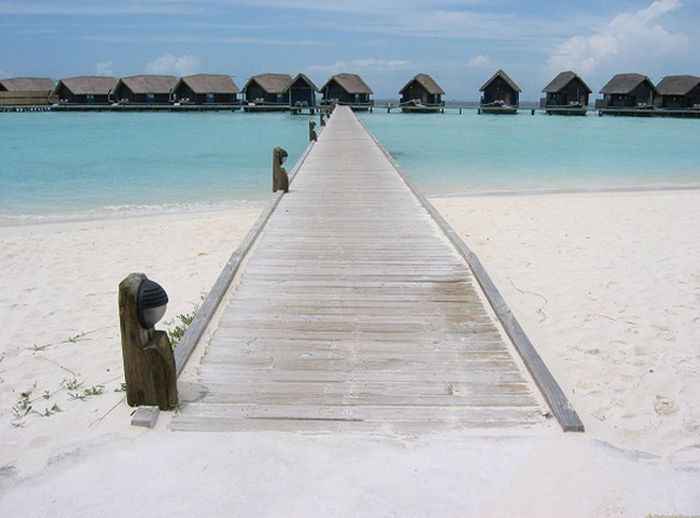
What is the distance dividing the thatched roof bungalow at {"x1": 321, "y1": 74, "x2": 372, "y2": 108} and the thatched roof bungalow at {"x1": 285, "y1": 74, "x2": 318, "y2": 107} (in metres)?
1.20

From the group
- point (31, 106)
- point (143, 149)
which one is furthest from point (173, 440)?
point (31, 106)

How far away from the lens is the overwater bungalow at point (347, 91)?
61.5m

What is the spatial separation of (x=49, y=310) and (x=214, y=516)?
4.64m

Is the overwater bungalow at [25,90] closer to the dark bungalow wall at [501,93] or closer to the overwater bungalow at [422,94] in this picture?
the overwater bungalow at [422,94]

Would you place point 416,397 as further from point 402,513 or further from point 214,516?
point 214,516

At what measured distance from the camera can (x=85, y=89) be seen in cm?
6525

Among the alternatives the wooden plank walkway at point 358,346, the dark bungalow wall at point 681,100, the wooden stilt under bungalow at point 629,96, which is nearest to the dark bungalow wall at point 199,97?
the wooden stilt under bungalow at point 629,96

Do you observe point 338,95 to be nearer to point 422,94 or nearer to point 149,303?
point 422,94

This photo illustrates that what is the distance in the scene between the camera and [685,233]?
31.1ft

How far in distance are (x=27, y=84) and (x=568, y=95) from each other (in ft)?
191

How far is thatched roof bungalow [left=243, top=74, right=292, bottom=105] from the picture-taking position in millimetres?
63188

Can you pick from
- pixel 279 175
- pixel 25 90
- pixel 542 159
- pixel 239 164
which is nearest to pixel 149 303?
pixel 279 175

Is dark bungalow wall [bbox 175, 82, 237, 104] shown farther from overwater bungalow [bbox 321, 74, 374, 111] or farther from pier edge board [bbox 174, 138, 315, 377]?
pier edge board [bbox 174, 138, 315, 377]

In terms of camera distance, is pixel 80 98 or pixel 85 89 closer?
pixel 85 89
